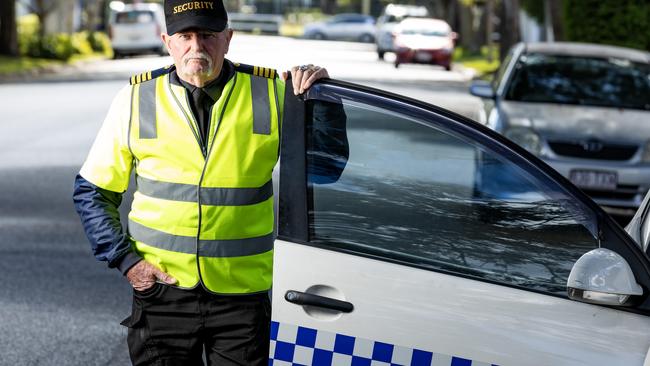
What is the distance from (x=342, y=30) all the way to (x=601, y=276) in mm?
65044

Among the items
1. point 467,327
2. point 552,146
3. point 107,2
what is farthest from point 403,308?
point 107,2

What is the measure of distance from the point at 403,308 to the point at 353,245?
0.77 ft

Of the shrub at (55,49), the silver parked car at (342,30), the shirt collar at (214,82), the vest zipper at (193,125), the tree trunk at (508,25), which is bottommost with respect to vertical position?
the silver parked car at (342,30)

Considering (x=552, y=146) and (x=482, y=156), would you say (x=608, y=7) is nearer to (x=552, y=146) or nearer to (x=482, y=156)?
(x=552, y=146)

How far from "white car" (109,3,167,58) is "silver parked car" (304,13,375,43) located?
25628mm

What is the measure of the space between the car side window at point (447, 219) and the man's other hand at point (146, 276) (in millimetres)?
457

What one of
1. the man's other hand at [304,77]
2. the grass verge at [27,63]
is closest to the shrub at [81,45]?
the grass verge at [27,63]

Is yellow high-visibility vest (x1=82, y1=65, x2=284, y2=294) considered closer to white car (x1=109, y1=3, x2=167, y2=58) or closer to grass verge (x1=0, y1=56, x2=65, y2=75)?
grass verge (x1=0, y1=56, x2=65, y2=75)

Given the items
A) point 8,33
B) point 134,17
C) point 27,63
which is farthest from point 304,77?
point 134,17

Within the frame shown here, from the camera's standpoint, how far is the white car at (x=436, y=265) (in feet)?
11.7

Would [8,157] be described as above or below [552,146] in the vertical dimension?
below

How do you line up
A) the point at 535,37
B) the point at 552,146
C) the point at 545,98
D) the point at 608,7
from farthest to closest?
the point at 535,37
the point at 608,7
the point at 545,98
the point at 552,146

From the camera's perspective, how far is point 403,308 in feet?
11.8

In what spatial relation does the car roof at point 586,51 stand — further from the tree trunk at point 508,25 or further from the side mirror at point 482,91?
the tree trunk at point 508,25
